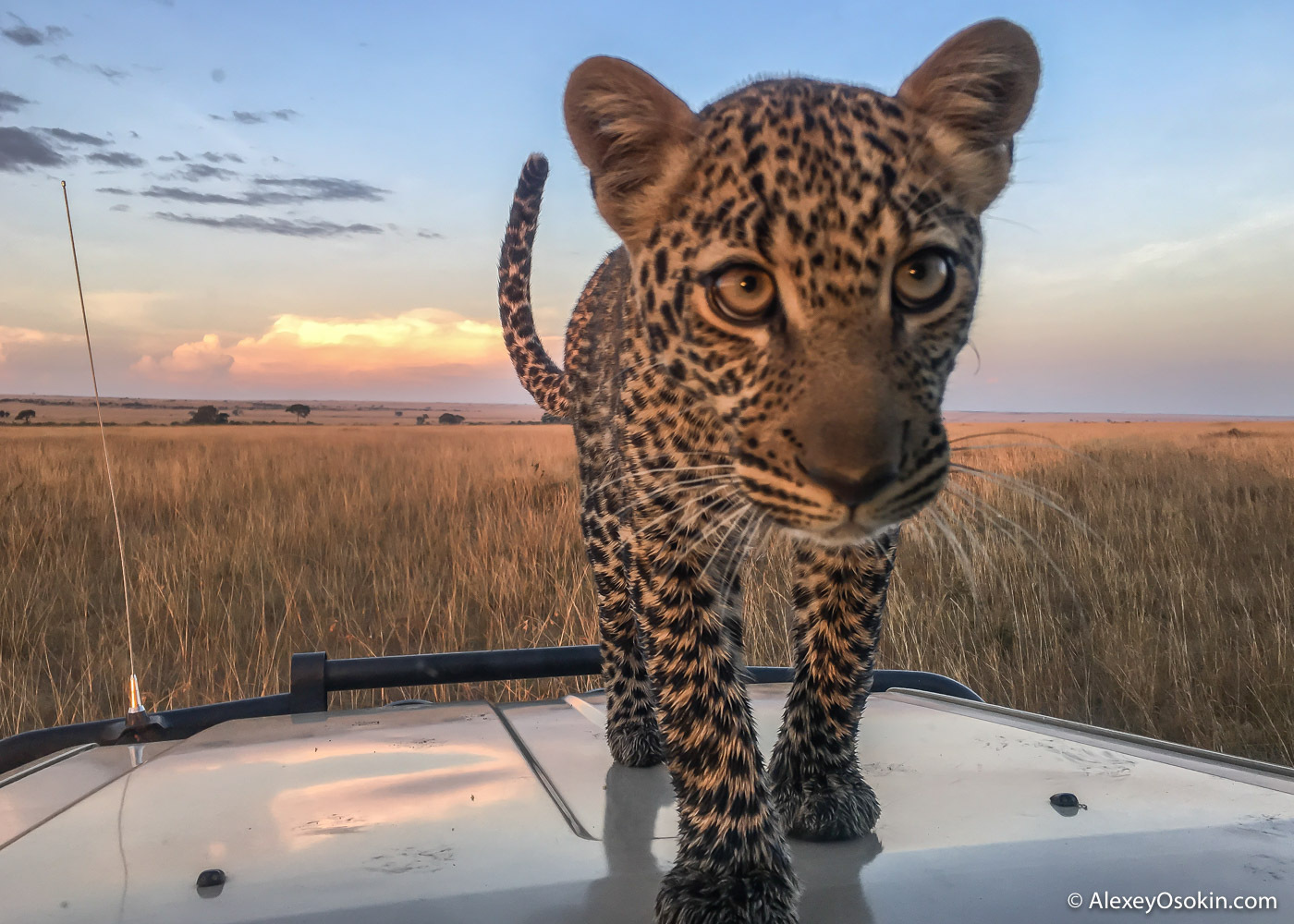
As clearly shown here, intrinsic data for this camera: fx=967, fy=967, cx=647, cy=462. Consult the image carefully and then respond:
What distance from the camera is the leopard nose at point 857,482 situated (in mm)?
1644

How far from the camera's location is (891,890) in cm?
169

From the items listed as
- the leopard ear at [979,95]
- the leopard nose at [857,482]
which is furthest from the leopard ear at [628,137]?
the leopard nose at [857,482]

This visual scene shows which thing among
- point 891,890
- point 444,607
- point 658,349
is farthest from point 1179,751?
point 444,607

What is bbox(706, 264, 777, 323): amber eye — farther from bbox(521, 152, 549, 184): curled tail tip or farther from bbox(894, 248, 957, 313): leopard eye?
bbox(521, 152, 549, 184): curled tail tip

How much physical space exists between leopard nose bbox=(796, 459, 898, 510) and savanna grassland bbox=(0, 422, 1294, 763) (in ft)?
0.96

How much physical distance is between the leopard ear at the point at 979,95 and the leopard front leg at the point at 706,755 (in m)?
1.03

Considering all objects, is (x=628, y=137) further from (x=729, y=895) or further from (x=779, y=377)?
(x=729, y=895)

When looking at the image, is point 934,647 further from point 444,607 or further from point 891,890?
point 891,890

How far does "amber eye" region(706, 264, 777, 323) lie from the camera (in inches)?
74.9

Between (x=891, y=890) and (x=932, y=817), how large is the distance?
394 millimetres

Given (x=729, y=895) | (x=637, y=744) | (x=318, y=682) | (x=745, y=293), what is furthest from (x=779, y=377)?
(x=318, y=682)

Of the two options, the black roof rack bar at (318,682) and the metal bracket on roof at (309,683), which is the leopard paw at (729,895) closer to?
the black roof rack bar at (318,682)

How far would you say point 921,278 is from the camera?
190 cm

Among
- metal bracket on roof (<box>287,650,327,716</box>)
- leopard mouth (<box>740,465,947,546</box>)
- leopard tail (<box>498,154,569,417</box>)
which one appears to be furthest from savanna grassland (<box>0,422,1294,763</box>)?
metal bracket on roof (<box>287,650,327,716</box>)
